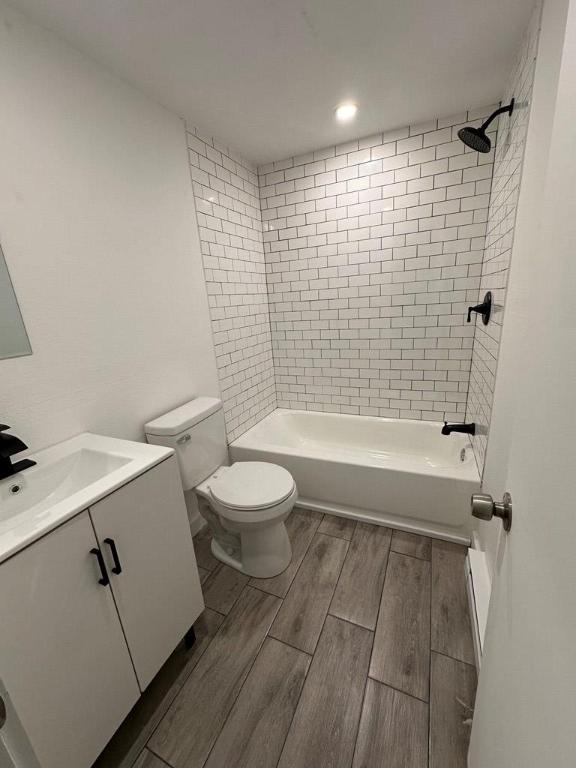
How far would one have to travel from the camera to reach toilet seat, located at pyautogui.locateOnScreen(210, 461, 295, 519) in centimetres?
144

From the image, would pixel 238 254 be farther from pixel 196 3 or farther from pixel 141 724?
pixel 141 724

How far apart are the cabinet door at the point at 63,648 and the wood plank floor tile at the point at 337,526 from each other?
1.19 m

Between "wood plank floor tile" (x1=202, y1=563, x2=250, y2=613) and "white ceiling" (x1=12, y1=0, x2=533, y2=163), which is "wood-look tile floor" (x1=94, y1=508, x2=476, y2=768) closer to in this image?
"wood plank floor tile" (x1=202, y1=563, x2=250, y2=613)

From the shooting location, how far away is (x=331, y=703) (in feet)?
3.50

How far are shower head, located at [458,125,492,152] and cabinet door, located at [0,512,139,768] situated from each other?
1959 millimetres

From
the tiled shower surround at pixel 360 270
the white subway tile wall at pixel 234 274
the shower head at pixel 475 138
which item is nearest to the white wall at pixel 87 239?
the white subway tile wall at pixel 234 274

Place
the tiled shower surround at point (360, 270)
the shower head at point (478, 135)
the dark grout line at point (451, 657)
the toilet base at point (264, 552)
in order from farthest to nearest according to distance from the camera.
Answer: the tiled shower surround at point (360, 270) < the toilet base at point (264, 552) < the shower head at point (478, 135) < the dark grout line at point (451, 657)

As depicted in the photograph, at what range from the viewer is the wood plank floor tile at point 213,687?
983 millimetres

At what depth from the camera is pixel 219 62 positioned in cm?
126

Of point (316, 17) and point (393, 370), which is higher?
point (316, 17)

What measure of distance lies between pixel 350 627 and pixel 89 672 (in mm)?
968

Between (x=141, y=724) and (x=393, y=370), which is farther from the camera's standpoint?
(x=393, y=370)

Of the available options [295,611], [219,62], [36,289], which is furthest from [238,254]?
[295,611]

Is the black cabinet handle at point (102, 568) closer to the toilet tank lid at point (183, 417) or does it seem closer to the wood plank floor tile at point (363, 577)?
the toilet tank lid at point (183, 417)
